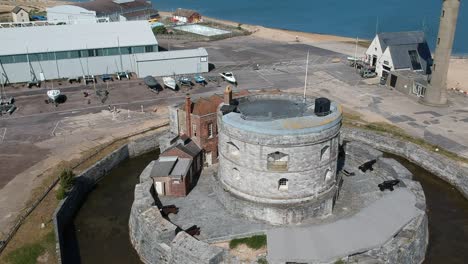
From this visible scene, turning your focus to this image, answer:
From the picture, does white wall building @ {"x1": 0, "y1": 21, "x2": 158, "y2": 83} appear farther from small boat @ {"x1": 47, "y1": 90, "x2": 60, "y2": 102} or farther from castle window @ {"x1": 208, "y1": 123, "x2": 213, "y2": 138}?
castle window @ {"x1": 208, "y1": 123, "x2": 213, "y2": 138}

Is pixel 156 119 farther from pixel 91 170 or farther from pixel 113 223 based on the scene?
pixel 113 223

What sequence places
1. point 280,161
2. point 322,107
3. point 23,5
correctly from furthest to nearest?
point 23,5 < point 322,107 < point 280,161

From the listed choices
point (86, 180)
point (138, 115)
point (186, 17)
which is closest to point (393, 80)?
point (138, 115)

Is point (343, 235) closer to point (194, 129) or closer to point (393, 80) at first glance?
point (194, 129)

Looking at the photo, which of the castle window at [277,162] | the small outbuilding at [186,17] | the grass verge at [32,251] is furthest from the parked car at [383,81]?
the small outbuilding at [186,17]

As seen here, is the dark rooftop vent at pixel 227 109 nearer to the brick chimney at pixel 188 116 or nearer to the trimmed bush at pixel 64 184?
the brick chimney at pixel 188 116

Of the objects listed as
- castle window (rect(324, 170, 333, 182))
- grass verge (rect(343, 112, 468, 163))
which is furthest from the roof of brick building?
grass verge (rect(343, 112, 468, 163))

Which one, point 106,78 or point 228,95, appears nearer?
point 228,95
